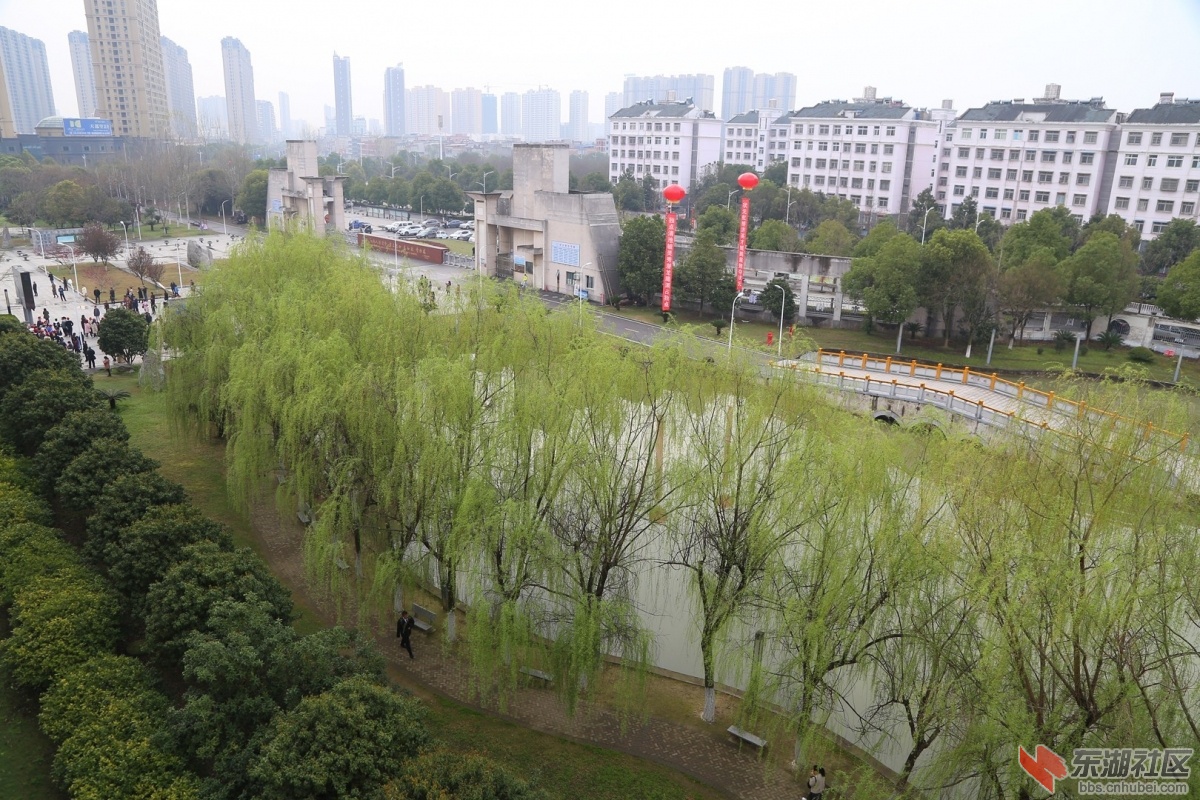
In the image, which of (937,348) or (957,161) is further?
(957,161)

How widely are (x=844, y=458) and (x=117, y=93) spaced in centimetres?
9532

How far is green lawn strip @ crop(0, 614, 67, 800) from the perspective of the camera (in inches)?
319

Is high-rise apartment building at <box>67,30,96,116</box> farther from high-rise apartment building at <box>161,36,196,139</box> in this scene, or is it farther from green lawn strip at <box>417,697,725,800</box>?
green lawn strip at <box>417,697,725,800</box>

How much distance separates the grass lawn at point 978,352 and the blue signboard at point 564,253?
5.12 meters

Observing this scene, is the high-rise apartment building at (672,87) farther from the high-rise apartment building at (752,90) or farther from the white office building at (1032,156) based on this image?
the white office building at (1032,156)

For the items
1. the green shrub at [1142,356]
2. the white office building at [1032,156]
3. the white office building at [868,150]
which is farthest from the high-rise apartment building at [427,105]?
the green shrub at [1142,356]

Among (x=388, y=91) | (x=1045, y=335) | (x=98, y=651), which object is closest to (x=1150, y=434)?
(x=98, y=651)

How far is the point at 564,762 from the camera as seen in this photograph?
9.26 metres

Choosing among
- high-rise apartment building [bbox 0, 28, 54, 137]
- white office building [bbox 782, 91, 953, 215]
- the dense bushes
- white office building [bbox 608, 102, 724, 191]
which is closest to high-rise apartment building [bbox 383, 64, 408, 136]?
high-rise apartment building [bbox 0, 28, 54, 137]

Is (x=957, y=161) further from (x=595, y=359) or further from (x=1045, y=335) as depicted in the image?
(x=595, y=359)

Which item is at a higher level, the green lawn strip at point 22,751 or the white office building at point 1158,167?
the white office building at point 1158,167

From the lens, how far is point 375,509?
11.3 metres

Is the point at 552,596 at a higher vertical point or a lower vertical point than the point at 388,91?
lower

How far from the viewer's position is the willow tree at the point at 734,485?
9.11m
